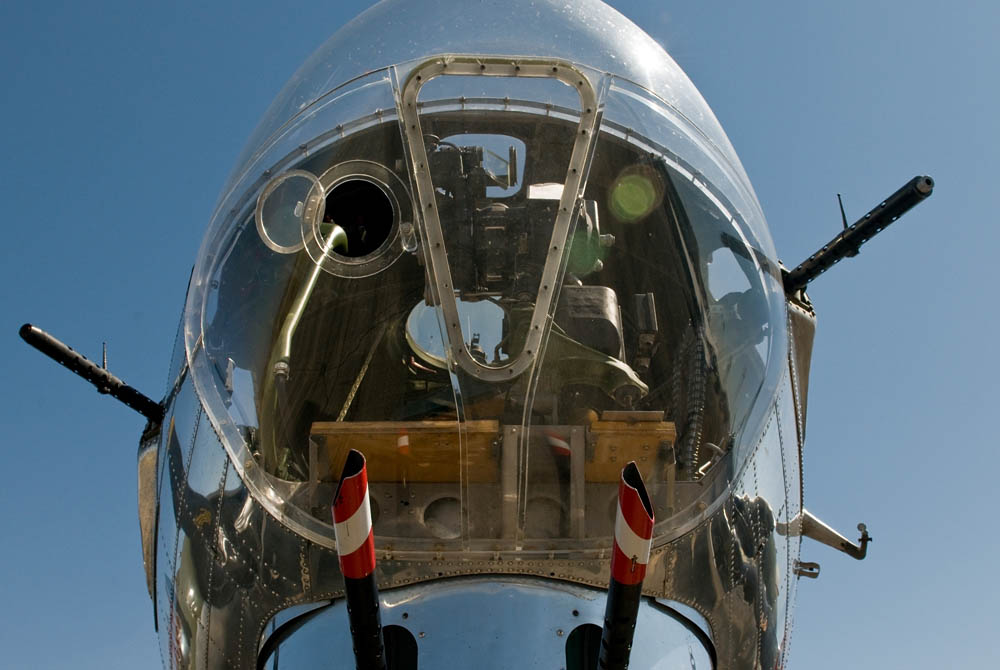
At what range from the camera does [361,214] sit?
416 cm

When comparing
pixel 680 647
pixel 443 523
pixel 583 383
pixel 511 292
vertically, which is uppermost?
pixel 511 292

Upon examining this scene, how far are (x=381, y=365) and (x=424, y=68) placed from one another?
1.10m

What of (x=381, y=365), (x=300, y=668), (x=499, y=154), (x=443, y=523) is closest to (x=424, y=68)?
(x=499, y=154)

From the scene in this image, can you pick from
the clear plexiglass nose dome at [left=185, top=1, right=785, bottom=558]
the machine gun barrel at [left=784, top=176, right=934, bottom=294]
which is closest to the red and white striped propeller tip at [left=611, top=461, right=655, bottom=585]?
the clear plexiglass nose dome at [left=185, top=1, right=785, bottom=558]

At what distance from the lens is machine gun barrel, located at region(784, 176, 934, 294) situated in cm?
482

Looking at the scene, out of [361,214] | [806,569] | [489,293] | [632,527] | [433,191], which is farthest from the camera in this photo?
[806,569]

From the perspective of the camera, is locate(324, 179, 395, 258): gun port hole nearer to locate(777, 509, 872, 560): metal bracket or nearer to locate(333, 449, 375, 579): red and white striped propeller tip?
locate(333, 449, 375, 579): red and white striped propeller tip

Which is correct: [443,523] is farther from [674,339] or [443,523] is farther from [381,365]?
[674,339]

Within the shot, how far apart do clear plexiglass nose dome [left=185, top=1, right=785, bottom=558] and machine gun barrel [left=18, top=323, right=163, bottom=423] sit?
89 cm

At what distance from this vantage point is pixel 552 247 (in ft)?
12.8

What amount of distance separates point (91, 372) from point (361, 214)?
5.80ft

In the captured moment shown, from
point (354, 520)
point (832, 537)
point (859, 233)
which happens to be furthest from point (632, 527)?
point (832, 537)

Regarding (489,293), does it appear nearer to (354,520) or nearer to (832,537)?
(354,520)

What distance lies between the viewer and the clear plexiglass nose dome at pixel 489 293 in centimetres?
379
